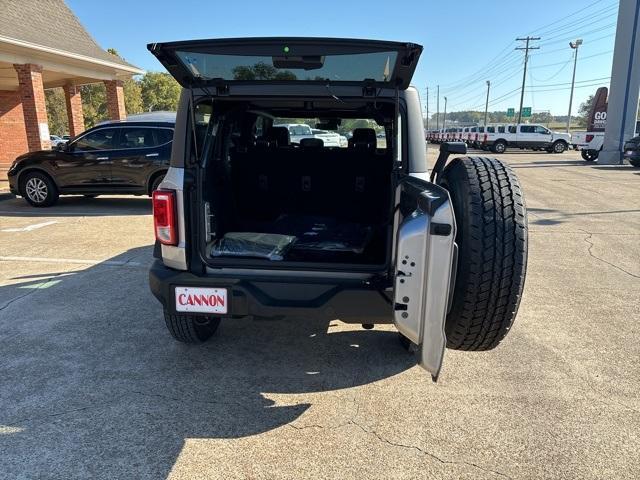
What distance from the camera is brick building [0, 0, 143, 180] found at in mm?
13297

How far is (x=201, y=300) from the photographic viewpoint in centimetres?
299

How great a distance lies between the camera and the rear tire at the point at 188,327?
3469mm

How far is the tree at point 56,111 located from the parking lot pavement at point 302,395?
169 ft

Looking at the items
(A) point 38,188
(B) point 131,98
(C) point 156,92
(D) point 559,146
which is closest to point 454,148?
(A) point 38,188

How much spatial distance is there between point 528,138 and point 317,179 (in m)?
32.9

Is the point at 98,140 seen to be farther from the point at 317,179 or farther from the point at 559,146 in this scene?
the point at 559,146

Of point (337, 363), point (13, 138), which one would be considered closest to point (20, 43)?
point (13, 138)

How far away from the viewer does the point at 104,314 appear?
4.35 m

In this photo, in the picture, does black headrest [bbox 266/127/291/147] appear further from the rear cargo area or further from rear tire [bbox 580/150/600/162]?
rear tire [bbox 580/150/600/162]

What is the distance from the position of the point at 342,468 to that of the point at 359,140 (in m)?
3.11

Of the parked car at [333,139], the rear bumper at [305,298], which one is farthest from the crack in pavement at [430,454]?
the parked car at [333,139]

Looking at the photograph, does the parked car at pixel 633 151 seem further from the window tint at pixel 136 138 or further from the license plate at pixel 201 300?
the license plate at pixel 201 300

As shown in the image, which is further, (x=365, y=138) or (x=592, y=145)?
(x=592, y=145)

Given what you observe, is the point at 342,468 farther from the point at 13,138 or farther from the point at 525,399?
A: the point at 13,138
